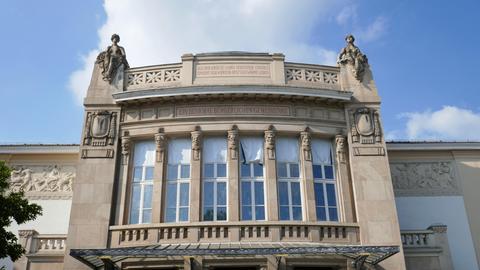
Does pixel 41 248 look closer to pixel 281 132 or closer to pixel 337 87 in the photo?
pixel 281 132

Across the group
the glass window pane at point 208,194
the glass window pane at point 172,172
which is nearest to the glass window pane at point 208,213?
the glass window pane at point 208,194

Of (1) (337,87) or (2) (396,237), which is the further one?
(1) (337,87)

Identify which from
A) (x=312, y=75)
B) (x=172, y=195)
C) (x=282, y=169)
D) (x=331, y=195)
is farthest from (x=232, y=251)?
(x=312, y=75)

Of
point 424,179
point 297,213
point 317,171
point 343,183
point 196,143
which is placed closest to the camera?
point 297,213

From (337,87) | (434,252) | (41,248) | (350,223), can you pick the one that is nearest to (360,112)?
(337,87)

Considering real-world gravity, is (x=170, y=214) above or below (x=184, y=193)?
below

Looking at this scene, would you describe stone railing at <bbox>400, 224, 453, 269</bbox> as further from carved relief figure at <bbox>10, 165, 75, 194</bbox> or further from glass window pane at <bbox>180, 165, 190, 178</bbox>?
carved relief figure at <bbox>10, 165, 75, 194</bbox>

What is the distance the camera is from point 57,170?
22.6m

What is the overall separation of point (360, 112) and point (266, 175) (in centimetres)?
509

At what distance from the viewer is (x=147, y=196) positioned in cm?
1875

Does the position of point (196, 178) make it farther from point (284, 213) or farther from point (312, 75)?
point (312, 75)

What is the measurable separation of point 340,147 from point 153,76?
8807 mm

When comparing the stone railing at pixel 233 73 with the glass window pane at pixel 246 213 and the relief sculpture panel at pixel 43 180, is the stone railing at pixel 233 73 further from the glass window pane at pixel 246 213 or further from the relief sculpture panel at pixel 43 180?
the relief sculpture panel at pixel 43 180

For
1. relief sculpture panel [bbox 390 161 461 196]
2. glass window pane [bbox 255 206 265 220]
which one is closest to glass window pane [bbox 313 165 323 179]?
glass window pane [bbox 255 206 265 220]
